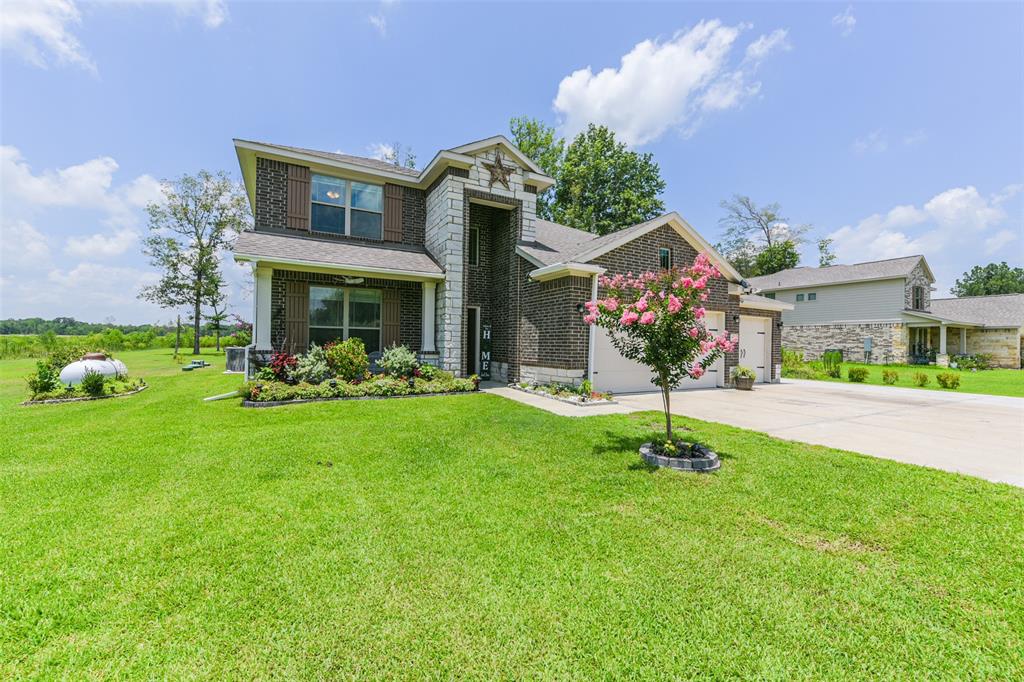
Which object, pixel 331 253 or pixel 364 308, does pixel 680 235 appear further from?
pixel 331 253

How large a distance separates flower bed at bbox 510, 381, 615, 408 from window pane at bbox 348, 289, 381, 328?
203 inches

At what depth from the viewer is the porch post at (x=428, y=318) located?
1146 centimetres

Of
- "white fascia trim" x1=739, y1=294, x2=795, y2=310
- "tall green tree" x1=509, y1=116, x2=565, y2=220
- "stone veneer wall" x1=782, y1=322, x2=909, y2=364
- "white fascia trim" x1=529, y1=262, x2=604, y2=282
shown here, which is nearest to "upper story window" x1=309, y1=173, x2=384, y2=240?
"white fascia trim" x1=529, y1=262, x2=604, y2=282

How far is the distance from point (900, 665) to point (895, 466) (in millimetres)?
3947

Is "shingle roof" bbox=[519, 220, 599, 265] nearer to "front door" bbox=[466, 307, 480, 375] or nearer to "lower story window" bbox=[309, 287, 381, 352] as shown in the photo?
"front door" bbox=[466, 307, 480, 375]

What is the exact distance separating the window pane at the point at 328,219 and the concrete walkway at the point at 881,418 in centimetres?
682

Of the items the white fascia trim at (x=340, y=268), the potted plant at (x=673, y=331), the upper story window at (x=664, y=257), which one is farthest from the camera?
the upper story window at (x=664, y=257)

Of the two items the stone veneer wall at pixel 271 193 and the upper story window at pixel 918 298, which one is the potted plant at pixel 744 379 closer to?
the stone veneer wall at pixel 271 193

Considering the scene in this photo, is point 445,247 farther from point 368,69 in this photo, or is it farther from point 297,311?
point 368,69

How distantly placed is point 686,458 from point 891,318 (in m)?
28.9

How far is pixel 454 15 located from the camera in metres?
10.8

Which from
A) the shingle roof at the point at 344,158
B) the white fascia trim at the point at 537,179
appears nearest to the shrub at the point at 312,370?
the shingle roof at the point at 344,158

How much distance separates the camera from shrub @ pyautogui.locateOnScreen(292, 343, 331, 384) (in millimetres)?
9344

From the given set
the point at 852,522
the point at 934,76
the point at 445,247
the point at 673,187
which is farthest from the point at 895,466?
the point at 673,187
